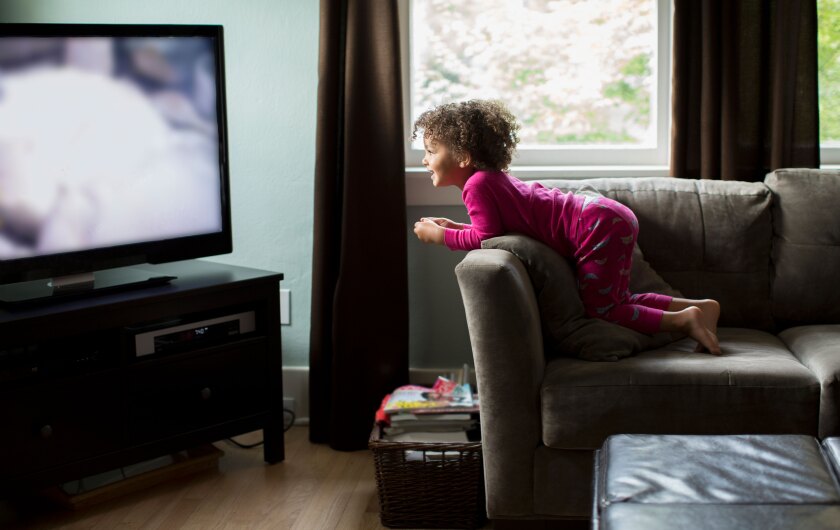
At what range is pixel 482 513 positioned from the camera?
2664 millimetres

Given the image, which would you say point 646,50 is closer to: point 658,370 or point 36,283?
point 658,370

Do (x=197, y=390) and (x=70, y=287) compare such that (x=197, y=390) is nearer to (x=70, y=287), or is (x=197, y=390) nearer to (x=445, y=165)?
(x=70, y=287)

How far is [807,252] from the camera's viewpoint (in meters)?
2.88

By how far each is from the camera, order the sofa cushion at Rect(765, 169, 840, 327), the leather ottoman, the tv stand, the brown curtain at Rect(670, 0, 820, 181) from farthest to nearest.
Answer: the brown curtain at Rect(670, 0, 820, 181) < the sofa cushion at Rect(765, 169, 840, 327) < the tv stand < the leather ottoman

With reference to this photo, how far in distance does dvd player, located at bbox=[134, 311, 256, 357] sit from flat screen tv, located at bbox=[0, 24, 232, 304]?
0.16 m

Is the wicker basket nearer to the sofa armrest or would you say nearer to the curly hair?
the sofa armrest

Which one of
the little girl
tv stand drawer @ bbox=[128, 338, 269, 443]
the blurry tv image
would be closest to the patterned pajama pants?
the little girl

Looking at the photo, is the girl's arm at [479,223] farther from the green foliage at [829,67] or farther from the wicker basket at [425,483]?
the green foliage at [829,67]

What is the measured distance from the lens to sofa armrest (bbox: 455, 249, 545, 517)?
2340 millimetres

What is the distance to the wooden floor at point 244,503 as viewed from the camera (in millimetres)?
2617

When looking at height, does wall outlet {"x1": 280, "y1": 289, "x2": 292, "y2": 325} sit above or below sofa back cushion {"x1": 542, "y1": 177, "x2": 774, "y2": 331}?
below

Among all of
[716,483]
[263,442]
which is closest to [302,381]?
[263,442]

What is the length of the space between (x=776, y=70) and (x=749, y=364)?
1163 mm

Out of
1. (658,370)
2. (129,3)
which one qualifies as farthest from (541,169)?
(129,3)
